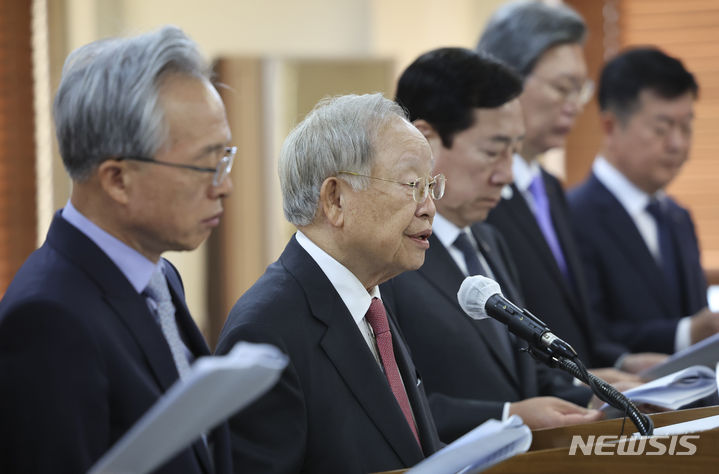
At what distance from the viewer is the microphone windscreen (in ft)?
5.99

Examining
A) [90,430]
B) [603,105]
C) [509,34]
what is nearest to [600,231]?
[603,105]

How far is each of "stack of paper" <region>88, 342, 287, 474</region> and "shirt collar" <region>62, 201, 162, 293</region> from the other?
1.46 feet

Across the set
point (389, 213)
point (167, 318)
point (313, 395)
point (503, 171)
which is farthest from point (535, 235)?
point (167, 318)

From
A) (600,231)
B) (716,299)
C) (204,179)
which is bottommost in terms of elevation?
(716,299)

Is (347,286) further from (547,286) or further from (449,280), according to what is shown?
(547,286)

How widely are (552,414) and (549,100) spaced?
70.8 inches

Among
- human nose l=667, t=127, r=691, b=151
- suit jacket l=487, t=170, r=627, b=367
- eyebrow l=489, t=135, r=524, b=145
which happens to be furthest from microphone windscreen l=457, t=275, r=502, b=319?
human nose l=667, t=127, r=691, b=151

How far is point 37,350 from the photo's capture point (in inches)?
52.9

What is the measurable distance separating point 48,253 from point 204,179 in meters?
0.29

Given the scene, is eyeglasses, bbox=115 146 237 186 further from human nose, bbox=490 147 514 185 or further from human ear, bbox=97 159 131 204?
human nose, bbox=490 147 514 185

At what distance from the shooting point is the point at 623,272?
375 cm

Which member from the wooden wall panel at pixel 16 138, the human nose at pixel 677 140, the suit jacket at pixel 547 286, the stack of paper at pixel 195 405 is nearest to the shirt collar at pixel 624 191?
the human nose at pixel 677 140

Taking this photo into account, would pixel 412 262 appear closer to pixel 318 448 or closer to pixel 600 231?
pixel 318 448

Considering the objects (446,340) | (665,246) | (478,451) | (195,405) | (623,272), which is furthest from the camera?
(665,246)
